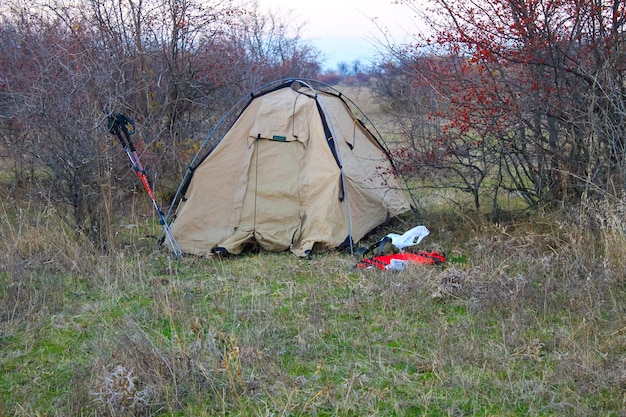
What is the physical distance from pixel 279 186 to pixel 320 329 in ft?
8.61

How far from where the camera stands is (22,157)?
302 inches

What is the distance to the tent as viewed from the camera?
6.55 metres

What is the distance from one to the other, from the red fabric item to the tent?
0.57 metres

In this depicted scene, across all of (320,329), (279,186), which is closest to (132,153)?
(279,186)

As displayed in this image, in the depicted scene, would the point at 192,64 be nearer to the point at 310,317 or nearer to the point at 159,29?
the point at 159,29

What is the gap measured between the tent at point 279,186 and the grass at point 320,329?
31 centimetres

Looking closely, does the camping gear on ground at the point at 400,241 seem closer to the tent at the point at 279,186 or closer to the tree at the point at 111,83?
the tent at the point at 279,186

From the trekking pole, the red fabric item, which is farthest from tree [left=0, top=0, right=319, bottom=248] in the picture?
the red fabric item

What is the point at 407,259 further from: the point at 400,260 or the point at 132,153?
the point at 132,153

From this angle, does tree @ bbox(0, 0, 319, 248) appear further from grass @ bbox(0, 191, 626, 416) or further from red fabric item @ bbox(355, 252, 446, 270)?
red fabric item @ bbox(355, 252, 446, 270)

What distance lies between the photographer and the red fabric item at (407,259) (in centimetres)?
577

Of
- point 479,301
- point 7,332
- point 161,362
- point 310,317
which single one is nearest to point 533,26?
point 479,301

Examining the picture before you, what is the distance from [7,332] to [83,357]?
74 centimetres

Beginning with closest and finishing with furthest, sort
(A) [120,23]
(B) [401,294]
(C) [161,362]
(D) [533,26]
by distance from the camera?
1. (C) [161,362]
2. (B) [401,294]
3. (D) [533,26]
4. (A) [120,23]
